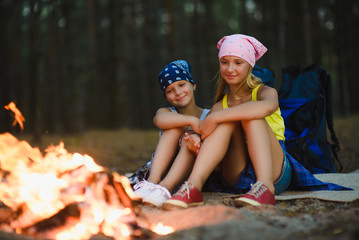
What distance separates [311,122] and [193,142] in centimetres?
178

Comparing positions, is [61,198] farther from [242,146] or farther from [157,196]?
[242,146]

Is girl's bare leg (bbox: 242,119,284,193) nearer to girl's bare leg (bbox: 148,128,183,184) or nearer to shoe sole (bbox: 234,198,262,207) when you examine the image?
shoe sole (bbox: 234,198,262,207)

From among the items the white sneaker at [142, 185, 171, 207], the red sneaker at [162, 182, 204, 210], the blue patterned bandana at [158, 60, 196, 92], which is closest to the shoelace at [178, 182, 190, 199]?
the red sneaker at [162, 182, 204, 210]

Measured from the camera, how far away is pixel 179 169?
8.81 ft

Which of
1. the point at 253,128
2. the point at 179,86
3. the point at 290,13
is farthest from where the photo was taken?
the point at 290,13

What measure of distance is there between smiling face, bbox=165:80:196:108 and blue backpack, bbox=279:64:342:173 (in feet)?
4.40

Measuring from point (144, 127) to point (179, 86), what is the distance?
1173cm

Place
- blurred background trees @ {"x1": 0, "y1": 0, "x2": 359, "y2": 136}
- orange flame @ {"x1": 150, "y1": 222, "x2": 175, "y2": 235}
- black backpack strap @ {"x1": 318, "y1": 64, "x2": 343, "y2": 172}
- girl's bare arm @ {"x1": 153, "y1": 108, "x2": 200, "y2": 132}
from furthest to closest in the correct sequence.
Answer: blurred background trees @ {"x1": 0, "y1": 0, "x2": 359, "y2": 136} < black backpack strap @ {"x1": 318, "y1": 64, "x2": 343, "y2": 172} < girl's bare arm @ {"x1": 153, "y1": 108, "x2": 200, "y2": 132} < orange flame @ {"x1": 150, "y1": 222, "x2": 175, "y2": 235}

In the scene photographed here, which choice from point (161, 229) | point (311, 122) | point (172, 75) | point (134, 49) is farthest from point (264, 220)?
point (134, 49)

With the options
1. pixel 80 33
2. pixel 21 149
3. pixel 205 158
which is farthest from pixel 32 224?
pixel 80 33

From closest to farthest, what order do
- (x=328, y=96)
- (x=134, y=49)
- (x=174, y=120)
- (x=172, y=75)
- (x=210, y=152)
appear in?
(x=210, y=152)
(x=174, y=120)
(x=172, y=75)
(x=328, y=96)
(x=134, y=49)

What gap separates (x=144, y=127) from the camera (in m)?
14.7

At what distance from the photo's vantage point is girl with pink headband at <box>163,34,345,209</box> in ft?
7.74

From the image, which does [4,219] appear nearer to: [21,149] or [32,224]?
[32,224]
